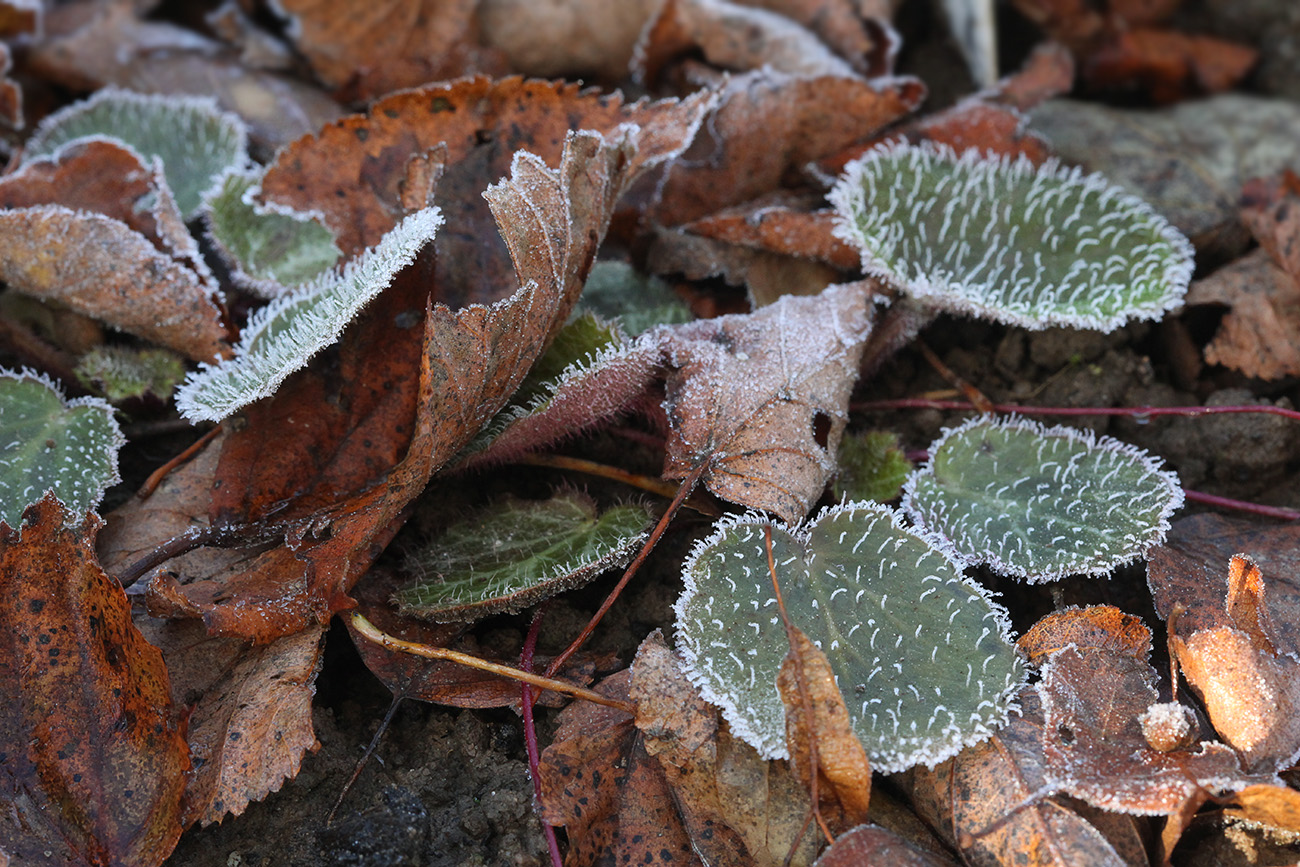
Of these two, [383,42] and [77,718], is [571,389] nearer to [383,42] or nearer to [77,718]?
[77,718]

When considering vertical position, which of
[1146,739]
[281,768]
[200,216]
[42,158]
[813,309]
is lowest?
[1146,739]

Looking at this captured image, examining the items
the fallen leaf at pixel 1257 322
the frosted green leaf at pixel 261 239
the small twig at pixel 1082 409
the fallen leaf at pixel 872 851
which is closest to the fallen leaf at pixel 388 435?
the frosted green leaf at pixel 261 239

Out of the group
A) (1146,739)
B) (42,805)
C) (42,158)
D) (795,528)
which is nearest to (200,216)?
(42,158)

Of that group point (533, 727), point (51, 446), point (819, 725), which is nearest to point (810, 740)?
point (819, 725)

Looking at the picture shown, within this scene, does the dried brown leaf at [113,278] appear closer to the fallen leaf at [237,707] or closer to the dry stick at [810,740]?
the fallen leaf at [237,707]

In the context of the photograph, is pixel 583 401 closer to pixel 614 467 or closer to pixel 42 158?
pixel 614 467

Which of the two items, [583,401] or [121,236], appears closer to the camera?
[583,401]
